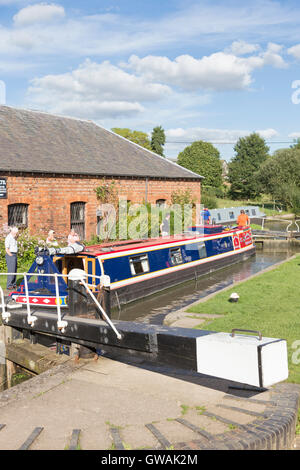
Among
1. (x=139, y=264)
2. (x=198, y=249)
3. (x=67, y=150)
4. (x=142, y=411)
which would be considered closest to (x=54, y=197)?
(x=67, y=150)

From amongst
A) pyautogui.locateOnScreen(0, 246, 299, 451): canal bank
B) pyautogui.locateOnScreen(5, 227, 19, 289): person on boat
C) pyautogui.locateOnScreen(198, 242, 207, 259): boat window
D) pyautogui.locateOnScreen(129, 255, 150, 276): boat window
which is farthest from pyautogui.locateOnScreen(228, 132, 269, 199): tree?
pyautogui.locateOnScreen(0, 246, 299, 451): canal bank

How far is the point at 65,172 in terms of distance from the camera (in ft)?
62.1

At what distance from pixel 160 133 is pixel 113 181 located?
154ft

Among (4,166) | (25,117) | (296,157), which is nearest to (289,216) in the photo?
(296,157)

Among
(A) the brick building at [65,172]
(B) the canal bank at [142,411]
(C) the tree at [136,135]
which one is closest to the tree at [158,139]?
(C) the tree at [136,135]

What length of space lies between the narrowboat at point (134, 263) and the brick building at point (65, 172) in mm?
5204

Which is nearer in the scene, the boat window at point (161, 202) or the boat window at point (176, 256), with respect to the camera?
the boat window at point (176, 256)

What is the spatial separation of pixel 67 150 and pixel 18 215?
453 cm

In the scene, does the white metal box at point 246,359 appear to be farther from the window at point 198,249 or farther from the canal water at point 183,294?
the window at point 198,249

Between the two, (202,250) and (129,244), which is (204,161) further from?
(129,244)

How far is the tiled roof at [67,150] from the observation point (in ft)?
60.1

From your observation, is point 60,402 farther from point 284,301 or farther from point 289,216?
point 289,216
